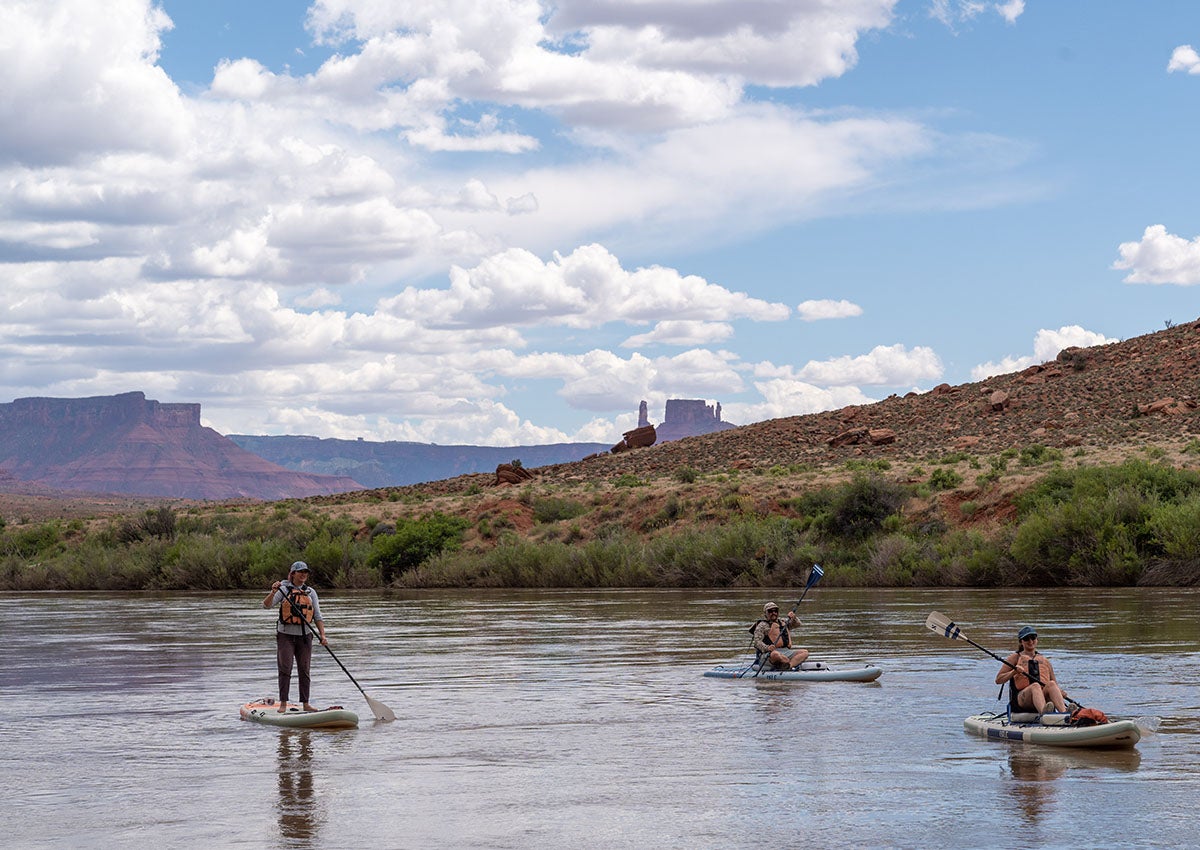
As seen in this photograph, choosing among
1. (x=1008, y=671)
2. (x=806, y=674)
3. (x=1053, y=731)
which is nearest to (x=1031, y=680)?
(x=1008, y=671)

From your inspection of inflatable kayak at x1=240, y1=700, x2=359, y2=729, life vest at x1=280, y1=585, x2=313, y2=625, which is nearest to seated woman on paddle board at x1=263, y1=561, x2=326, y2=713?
life vest at x1=280, y1=585, x2=313, y2=625

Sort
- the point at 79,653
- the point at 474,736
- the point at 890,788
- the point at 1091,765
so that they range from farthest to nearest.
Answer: the point at 79,653 < the point at 474,736 < the point at 1091,765 < the point at 890,788

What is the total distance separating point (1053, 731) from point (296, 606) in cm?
806

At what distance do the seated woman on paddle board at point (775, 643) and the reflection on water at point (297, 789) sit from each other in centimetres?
691

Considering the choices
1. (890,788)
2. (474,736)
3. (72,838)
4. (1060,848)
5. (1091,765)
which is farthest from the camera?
(474,736)

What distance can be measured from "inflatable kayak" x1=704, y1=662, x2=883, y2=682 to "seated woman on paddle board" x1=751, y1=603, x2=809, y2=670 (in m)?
0.12

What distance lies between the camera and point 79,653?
29250 mm

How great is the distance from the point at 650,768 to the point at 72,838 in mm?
5182

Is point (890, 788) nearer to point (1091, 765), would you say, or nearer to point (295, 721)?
point (1091, 765)

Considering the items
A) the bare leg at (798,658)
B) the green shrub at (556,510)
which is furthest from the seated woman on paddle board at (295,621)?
the green shrub at (556,510)

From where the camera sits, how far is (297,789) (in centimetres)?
1400

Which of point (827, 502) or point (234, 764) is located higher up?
point (827, 502)

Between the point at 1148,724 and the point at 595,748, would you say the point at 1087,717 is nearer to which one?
the point at 1148,724

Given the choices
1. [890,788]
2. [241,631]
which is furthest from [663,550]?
[890,788]
